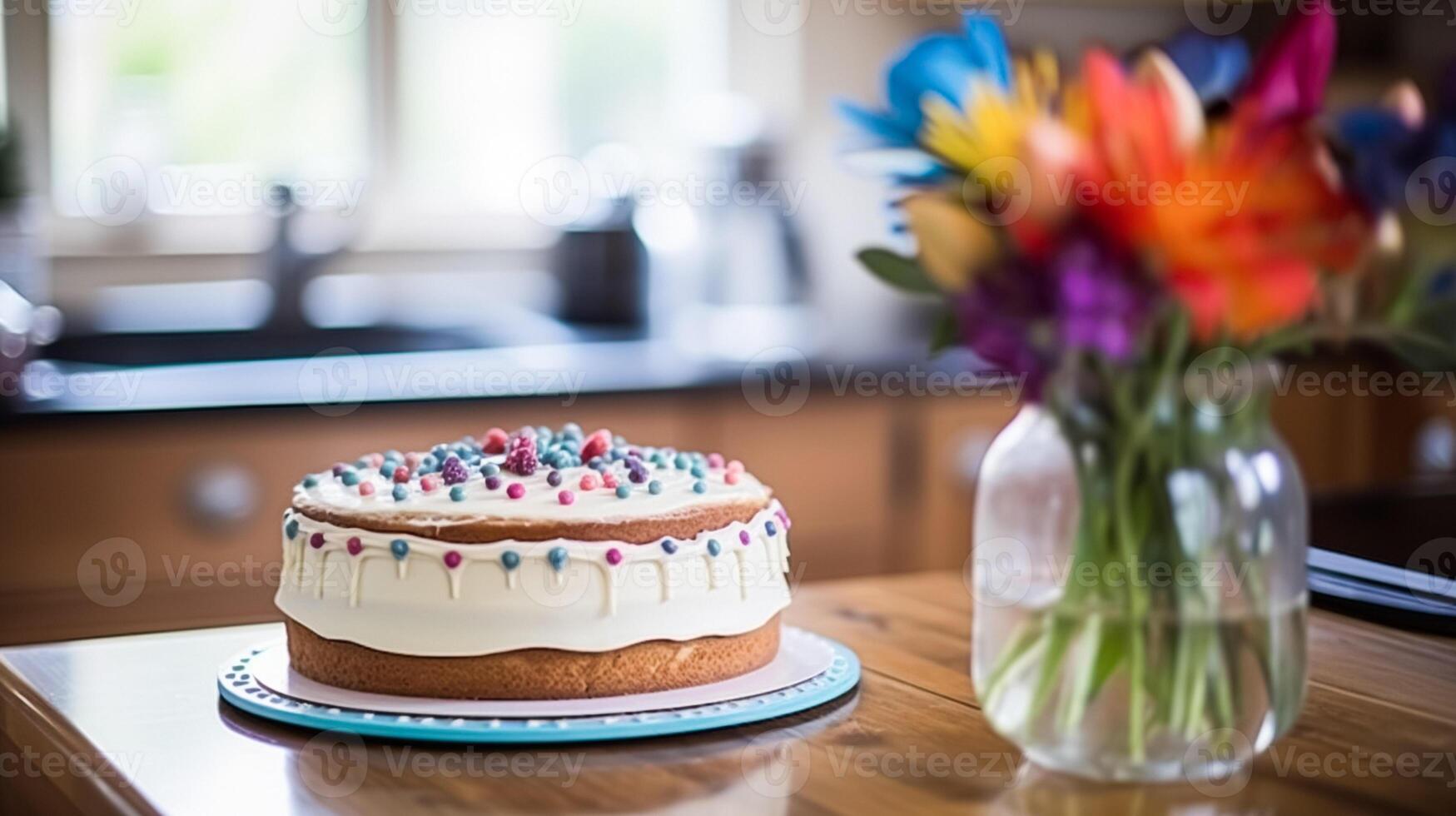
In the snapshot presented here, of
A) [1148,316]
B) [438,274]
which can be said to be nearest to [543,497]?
[1148,316]

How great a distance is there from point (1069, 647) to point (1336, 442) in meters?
2.39

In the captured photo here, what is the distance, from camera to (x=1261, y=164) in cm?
83

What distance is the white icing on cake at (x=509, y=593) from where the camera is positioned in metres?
1.11

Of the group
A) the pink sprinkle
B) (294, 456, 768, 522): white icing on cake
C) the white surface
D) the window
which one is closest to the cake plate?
the white surface

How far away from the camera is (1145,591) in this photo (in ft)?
2.91

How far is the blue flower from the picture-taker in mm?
910

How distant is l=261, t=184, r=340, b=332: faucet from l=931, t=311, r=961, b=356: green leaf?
202 cm

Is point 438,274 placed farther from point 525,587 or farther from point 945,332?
point 945,332

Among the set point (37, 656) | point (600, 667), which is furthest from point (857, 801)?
point (37, 656)

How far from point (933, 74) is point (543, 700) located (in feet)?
1.55

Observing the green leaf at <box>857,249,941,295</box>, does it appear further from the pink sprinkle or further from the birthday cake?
the pink sprinkle

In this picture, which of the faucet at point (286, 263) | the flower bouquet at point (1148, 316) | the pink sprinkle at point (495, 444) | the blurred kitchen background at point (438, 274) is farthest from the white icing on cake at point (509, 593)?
the faucet at point (286, 263)

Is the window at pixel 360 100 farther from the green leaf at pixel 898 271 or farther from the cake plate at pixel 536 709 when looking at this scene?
the green leaf at pixel 898 271

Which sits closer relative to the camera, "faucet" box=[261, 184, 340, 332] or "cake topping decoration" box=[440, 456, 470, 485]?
"cake topping decoration" box=[440, 456, 470, 485]
